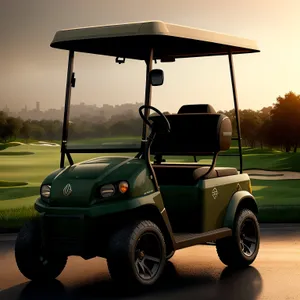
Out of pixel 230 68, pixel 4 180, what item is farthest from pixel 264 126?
pixel 230 68

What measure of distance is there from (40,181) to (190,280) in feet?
75.9

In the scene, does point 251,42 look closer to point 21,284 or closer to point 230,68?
point 230,68

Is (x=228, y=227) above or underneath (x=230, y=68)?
underneath

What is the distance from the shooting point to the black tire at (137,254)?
770 cm

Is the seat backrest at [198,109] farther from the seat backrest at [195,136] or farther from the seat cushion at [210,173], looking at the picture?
the seat cushion at [210,173]

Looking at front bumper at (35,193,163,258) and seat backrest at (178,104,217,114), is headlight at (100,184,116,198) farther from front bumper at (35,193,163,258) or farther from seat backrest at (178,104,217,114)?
seat backrest at (178,104,217,114)

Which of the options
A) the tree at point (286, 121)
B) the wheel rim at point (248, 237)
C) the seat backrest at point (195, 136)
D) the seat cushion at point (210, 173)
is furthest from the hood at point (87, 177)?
the tree at point (286, 121)

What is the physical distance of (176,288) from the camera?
8.24 metres

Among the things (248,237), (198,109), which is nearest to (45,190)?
(198,109)

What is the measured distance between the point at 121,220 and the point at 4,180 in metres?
24.3

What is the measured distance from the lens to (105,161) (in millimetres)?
8312

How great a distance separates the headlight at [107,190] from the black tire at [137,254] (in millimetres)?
338

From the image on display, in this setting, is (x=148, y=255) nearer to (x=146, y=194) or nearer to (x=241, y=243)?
(x=146, y=194)

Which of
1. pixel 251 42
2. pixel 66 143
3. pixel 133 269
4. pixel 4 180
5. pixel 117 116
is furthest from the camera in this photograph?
pixel 4 180
